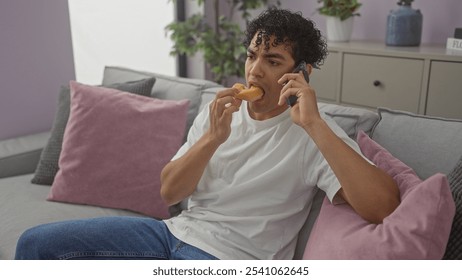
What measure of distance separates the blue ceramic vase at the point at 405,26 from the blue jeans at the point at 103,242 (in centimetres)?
168

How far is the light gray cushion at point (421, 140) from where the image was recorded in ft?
3.57

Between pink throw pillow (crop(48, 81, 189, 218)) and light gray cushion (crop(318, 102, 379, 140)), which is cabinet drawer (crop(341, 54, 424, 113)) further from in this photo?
pink throw pillow (crop(48, 81, 189, 218))

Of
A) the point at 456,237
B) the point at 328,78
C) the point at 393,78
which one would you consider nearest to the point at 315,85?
the point at 328,78

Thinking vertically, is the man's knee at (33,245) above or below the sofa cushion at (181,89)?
below

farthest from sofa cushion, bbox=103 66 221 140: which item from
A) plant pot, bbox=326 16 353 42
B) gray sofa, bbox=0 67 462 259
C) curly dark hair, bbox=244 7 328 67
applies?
plant pot, bbox=326 16 353 42

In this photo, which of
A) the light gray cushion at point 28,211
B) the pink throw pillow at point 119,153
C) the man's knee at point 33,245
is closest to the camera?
the man's knee at point 33,245

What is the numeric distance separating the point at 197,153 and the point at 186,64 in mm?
2569

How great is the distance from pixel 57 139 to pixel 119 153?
0.34 m

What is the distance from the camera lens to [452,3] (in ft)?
7.72

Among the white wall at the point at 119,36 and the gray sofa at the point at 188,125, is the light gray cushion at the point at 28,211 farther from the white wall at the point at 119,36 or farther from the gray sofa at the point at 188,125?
the white wall at the point at 119,36

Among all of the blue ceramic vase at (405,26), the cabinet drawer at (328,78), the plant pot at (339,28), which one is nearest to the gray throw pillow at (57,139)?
the cabinet drawer at (328,78)

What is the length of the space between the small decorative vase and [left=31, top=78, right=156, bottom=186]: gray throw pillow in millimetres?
1284
